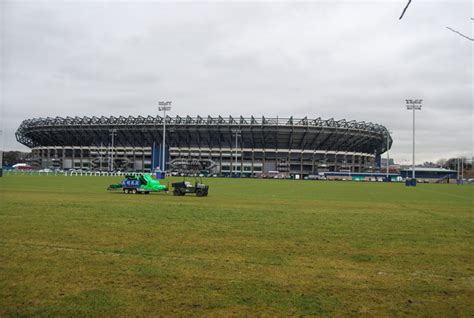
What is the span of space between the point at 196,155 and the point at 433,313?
128668 millimetres

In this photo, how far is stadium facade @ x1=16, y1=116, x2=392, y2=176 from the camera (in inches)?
4904

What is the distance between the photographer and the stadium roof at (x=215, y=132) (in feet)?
405

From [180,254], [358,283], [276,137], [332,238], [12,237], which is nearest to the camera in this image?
[358,283]

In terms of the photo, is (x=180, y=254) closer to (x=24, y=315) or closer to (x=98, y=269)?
(x=98, y=269)

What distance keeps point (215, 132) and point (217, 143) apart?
634 cm

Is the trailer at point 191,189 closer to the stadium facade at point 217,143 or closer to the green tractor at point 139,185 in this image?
the green tractor at point 139,185

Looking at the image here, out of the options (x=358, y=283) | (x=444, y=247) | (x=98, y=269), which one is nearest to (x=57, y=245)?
(x=98, y=269)

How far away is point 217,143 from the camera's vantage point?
132 m

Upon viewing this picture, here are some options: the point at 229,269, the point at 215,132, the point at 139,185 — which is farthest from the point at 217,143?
the point at 229,269

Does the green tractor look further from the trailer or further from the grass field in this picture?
the grass field

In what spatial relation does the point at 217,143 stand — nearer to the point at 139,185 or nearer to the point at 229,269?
the point at 139,185

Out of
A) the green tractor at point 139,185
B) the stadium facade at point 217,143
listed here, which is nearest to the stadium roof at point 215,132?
the stadium facade at point 217,143

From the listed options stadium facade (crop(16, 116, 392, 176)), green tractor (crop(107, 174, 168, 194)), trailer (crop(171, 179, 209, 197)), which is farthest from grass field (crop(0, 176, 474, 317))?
stadium facade (crop(16, 116, 392, 176))

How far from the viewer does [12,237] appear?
388 inches
